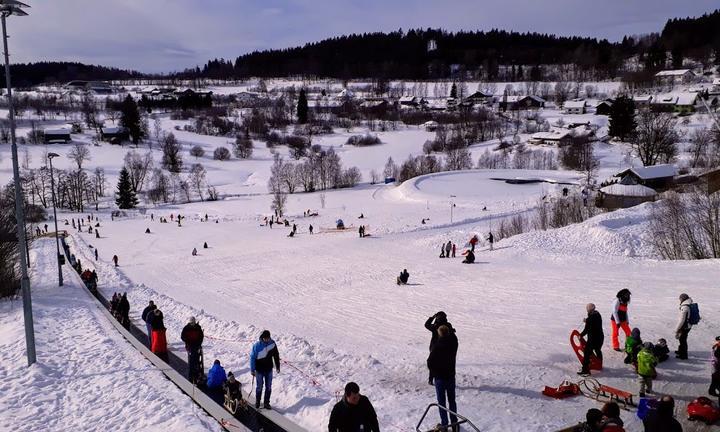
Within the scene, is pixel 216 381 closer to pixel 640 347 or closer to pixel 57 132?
pixel 640 347

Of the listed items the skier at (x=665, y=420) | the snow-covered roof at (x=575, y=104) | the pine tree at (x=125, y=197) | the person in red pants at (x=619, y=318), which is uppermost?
the snow-covered roof at (x=575, y=104)

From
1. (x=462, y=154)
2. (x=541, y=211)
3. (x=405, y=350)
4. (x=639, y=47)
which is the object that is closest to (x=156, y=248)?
(x=541, y=211)

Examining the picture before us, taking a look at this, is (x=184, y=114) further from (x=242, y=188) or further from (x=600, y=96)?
(x=600, y=96)

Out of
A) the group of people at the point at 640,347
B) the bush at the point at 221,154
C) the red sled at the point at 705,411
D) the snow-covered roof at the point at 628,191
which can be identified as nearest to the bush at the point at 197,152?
the bush at the point at 221,154

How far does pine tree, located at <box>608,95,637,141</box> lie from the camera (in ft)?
266

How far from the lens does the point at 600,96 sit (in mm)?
135250

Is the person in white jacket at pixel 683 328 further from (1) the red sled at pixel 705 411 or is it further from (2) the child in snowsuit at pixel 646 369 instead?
(1) the red sled at pixel 705 411

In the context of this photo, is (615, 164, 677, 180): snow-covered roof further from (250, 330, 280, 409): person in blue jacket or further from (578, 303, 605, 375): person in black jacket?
(250, 330, 280, 409): person in blue jacket

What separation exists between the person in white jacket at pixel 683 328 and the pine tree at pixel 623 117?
79.1 m

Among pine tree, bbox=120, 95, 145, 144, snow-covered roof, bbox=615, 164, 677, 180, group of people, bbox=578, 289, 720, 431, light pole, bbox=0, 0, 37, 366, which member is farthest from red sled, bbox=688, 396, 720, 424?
pine tree, bbox=120, 95, 145, 144

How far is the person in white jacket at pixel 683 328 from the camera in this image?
1058 cm

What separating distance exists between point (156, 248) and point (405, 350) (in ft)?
103

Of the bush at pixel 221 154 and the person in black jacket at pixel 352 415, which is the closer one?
the person in black jacket at pixel 352 415

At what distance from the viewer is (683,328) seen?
1059 cm
